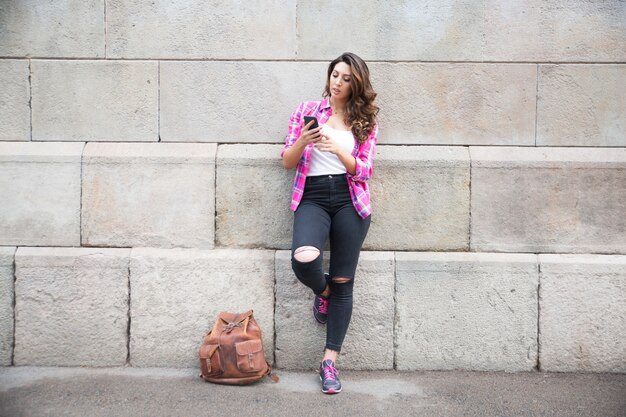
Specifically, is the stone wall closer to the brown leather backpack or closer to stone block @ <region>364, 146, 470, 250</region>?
stone block @ <region>364, 146, 470, 250</region>

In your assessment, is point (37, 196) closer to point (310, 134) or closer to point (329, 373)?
point (310, 134)

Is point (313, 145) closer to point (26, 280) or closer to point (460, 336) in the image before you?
point (460, 336)

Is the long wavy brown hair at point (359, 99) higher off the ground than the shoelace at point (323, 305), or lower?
higher

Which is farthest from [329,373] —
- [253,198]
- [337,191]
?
[253,198]

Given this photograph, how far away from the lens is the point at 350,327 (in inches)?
178

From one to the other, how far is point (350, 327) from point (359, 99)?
168 cm

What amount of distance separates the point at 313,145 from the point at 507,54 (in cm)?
170

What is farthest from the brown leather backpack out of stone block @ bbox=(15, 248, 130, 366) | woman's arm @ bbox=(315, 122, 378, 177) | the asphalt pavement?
woman's arm @ bbox=(315, 122, 378, 177)

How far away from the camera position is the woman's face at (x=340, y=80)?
415cm

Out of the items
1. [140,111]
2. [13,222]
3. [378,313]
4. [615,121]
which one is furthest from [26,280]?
[615,121]

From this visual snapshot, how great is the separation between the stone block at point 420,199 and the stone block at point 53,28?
2.36 m

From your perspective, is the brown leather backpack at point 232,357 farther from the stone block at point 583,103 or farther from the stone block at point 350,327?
the stone block at point 583,103

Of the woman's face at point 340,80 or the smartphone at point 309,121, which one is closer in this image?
the smartphone at point 309,121

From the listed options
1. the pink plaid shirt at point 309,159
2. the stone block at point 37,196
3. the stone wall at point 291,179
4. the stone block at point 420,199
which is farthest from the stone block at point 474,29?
the stone block at point 37,196
